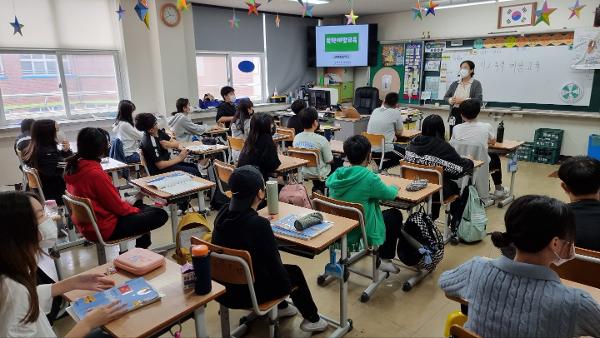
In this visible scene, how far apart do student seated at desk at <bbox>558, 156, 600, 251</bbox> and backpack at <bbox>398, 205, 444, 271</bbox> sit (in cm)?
103

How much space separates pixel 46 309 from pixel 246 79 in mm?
7197

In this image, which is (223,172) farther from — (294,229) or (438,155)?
(438,155)

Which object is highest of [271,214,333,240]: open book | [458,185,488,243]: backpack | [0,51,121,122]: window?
[0,51,121,122]: window

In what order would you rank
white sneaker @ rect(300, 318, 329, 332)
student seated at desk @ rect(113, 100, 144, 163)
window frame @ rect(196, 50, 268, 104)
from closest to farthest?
white sneaker @ rect(300, 318, 329, 332)
student seated at desk @ rect(113, 100, 144, 163)
window frame @ rect(196, 50, 268, 104)

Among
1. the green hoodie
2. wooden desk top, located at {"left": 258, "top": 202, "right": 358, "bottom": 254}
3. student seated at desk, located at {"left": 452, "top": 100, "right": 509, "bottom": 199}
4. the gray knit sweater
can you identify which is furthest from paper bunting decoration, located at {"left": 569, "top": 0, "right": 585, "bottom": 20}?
the gray knit sweater

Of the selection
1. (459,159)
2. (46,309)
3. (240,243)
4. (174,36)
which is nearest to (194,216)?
(240,243)

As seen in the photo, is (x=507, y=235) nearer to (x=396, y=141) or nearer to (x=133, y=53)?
(x=396, y=141)

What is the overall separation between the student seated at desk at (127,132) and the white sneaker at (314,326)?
3.46m

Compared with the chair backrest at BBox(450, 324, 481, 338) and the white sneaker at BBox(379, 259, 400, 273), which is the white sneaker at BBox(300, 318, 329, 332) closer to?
the white sneaker at BBox(379, 259, 400, 273)

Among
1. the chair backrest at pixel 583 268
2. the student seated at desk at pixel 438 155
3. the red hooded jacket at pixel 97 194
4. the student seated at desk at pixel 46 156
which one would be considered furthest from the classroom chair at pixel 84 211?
the chair backrest at pixel 583 268

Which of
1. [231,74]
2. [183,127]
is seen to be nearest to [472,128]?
[183,127]

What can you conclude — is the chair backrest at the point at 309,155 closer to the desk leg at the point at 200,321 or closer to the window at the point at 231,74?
the desk leg at the point at 200,321

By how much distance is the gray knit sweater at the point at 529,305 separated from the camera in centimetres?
117

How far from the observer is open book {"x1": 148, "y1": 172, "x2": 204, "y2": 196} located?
313 cm
